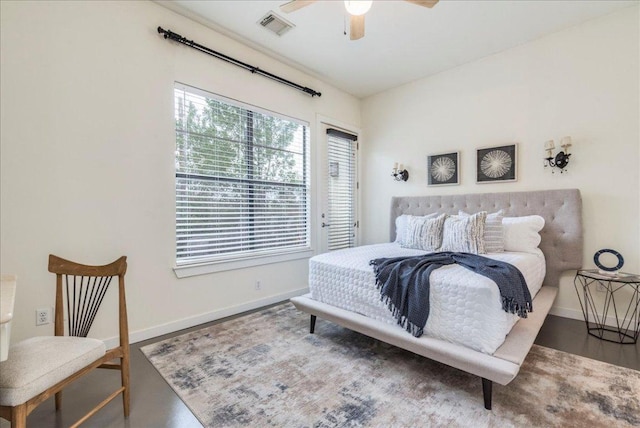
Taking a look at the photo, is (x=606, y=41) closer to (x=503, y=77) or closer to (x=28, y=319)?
(x=503, y=77)

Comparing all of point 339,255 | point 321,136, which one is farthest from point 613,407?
point 321,136

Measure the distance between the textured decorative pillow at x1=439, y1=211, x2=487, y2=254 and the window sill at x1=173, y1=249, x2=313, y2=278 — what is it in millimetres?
1809

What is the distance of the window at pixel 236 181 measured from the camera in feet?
9.50

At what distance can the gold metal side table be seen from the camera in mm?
2570

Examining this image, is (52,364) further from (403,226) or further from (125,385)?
(403,226)

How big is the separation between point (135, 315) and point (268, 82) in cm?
288

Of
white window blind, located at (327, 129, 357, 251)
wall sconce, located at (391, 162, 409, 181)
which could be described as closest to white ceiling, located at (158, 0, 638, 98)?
white window blind, located at (327, 129, 357, 251)

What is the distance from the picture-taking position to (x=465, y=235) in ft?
9.59

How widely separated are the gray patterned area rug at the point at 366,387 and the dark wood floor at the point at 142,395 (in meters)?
0.08

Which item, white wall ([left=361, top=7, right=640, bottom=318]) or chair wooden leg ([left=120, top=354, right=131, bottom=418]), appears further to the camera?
white wall ([left=361, top=7, right=640, bottom=318])

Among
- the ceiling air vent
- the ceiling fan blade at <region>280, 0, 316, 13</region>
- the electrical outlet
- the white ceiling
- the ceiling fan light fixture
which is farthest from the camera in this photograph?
the ceiling air vent

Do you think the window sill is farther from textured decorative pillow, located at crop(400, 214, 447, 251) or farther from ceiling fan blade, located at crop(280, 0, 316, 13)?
ceiling fan blade, located at crop(280, 0, 316, 13)

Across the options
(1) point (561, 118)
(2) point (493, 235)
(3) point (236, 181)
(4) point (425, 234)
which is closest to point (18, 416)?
(3) point (236, 181)

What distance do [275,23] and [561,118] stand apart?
3.16 metres
